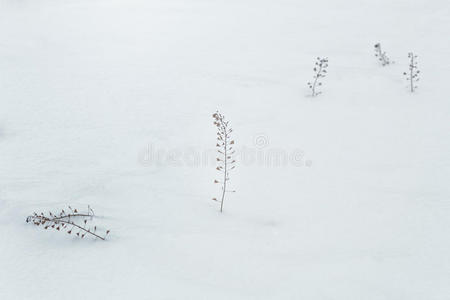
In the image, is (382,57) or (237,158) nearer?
(237,158)

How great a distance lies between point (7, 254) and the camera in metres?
2.58

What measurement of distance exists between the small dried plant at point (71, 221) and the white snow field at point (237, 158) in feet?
0.23

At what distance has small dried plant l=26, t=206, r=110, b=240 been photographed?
2.75 meters

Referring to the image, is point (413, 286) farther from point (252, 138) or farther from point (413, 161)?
point (252, 138)

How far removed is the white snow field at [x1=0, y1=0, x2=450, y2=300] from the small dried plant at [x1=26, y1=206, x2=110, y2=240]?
0.23 feet

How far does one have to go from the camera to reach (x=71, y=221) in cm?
287

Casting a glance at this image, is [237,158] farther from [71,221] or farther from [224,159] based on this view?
[71,221]

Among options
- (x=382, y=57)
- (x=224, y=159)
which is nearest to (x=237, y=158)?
(x=224, y=159)

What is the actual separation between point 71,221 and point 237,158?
1560 mm

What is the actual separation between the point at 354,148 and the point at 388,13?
10.8ft

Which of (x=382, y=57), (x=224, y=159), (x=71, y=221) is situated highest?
(x=382, y=57)

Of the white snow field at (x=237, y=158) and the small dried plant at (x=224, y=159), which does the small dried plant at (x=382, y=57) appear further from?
the small dried plant at (x=224, y=159)

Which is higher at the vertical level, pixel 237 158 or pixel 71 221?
pixel 237 158

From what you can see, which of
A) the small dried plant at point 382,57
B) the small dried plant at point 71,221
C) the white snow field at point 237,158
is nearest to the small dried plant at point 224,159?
the white snow field at point 237,158
